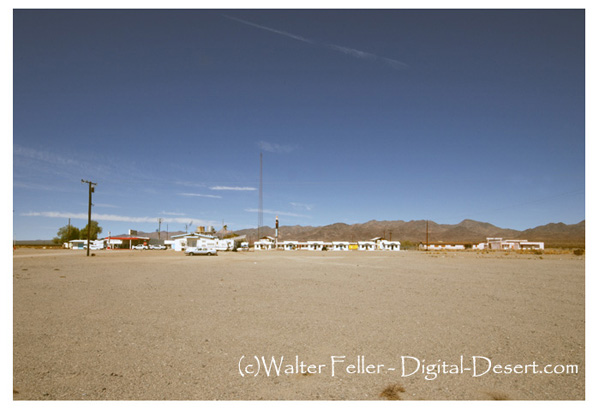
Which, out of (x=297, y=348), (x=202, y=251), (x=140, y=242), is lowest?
(x=140, y=242)

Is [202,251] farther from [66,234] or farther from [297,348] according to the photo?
[66,234]

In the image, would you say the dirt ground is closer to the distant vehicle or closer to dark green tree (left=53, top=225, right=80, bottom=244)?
the distant vehicle

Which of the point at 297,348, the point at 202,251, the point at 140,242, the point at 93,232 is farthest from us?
the point at 93,232

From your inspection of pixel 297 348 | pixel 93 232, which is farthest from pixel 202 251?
pixel 93 232

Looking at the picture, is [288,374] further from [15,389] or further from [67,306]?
[67,306]

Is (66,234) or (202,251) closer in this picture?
(202,251)

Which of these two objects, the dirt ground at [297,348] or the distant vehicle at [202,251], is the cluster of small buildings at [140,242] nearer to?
the distant vehicle at [202,251]

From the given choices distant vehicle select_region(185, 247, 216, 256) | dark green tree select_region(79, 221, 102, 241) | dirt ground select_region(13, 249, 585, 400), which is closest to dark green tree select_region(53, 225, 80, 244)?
dark green tree select_region(79, 221, 102, 241)

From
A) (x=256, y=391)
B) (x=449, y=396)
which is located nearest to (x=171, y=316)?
(x=256, y=391)

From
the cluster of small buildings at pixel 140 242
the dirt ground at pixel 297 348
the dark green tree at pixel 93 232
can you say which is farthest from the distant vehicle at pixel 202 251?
the dark green tree at pixel 93 232

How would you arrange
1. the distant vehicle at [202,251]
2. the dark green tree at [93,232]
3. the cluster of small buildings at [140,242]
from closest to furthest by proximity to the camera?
the distant vehicle at [202,251]
the cluster of small buildings at [140,242]
the dark green tree at [93,232]

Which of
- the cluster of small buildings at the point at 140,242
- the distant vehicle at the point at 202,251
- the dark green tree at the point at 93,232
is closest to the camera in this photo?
the distant vehicle at the point at 202,251

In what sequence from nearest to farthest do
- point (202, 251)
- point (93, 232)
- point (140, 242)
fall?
point (202, 251)
point (140, 242)
point (93, 232)

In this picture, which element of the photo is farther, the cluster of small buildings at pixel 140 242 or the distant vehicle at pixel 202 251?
the cluster of small buildings at pixel 140 242
